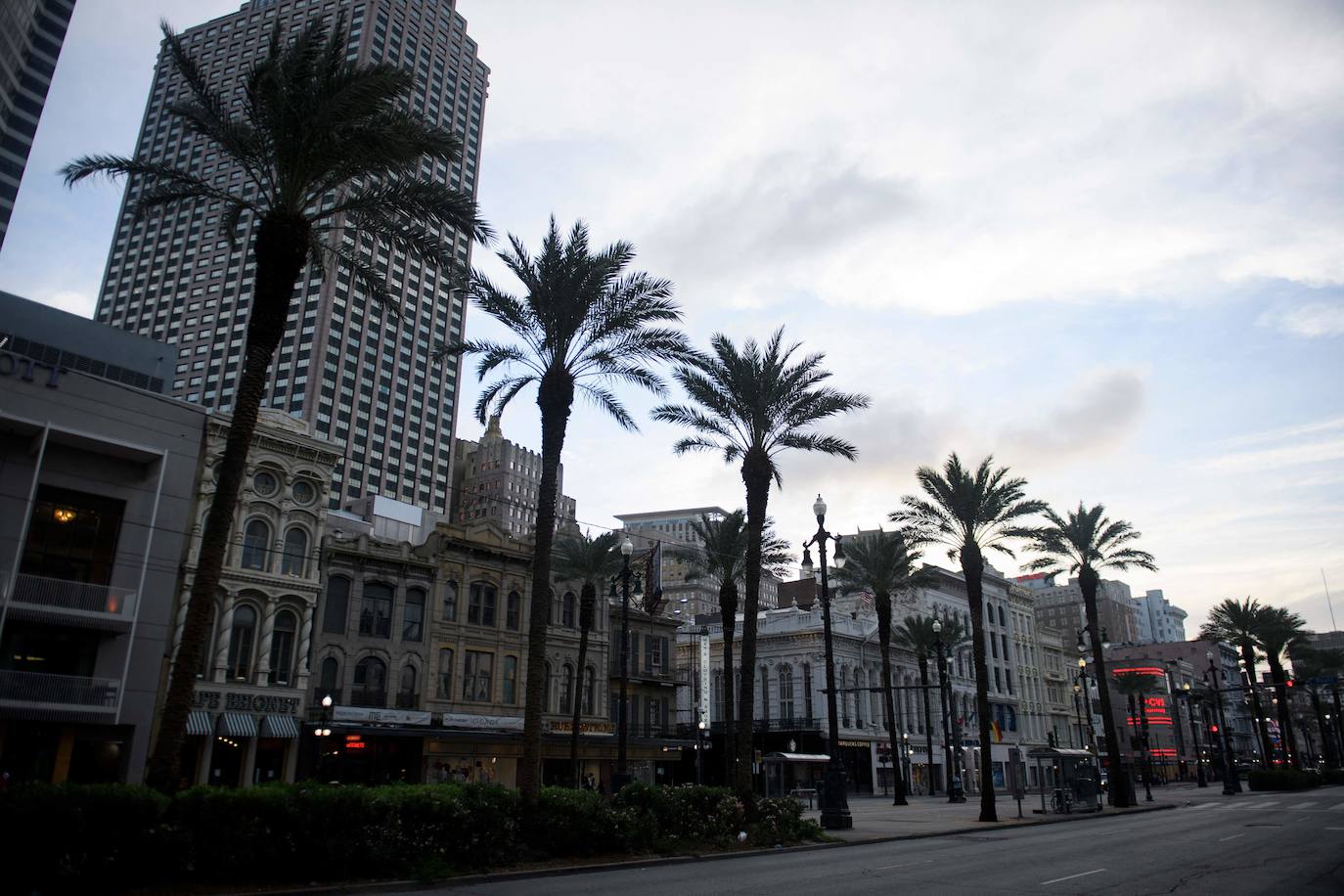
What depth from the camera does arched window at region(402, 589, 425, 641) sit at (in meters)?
43.5

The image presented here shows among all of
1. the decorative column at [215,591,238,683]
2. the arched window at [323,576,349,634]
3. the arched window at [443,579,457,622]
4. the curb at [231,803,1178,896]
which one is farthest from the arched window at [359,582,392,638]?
the curb at [231,803,1178,896]

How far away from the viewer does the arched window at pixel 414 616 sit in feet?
143

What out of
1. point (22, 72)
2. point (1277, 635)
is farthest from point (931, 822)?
point (22, 72)

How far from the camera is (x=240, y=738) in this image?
35969mm

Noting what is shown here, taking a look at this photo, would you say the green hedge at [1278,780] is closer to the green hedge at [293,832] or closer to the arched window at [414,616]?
the arched window at [414,616]

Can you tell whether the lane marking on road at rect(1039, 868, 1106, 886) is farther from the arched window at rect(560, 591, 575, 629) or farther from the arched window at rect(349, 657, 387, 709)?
the arched window at rect(560, 591, 575, 629)

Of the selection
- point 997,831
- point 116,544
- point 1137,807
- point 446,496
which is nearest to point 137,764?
point 116,544

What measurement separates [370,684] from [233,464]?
2737cm

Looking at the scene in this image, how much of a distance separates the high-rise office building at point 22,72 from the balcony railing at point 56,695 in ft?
217

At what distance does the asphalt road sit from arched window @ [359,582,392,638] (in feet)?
86.4

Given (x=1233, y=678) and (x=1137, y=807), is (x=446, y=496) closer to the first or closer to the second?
(x=1137, y=807)

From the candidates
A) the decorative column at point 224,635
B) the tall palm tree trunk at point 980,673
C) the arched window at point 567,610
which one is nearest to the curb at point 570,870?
the tall palm tree trunk at point 980,673

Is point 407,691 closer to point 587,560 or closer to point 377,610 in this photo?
point 377,610

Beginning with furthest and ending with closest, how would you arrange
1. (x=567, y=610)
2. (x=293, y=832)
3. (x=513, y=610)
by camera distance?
1. (x=567, y=610)
2. (x=513, y=610)
3. (x=293, y=832)
